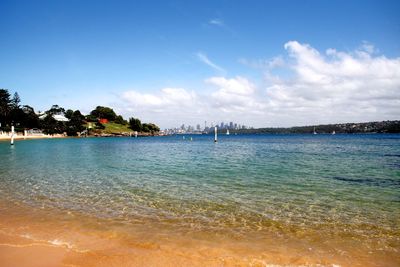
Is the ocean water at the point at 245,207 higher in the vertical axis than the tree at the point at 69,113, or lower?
lower

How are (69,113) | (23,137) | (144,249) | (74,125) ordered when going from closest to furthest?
(144,249) → (23,137) → (74,125) → (69,113)

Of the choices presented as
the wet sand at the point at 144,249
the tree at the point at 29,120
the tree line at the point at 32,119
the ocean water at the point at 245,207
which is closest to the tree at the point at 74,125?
the tree line at the point at 32,119

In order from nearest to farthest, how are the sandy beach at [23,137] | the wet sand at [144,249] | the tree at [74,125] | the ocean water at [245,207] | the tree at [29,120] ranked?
1. the wet sand at [144,249]
2. the ocean water at [245,207]
3. the sandy beach at [23,137]
4. the tree at [29,120]
5. the tree at [74,125]

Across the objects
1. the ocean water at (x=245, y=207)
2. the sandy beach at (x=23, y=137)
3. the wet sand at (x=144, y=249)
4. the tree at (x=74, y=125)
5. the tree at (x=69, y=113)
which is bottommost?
the ocean water at (x=245, y=207)

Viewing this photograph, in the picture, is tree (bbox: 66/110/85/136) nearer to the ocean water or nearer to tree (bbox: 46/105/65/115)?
tree (bbox: 46/105/65/115)

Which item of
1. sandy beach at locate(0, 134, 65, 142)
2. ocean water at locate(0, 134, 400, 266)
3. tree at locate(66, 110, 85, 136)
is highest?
tree at locate(66, 110, 85, 136)

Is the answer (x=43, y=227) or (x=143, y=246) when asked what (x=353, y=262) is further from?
(x=43, y=227)

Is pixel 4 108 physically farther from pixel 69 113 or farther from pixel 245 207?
pixel 245 207

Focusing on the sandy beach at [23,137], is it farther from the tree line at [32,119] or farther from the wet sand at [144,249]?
the wet sand at [144,249]

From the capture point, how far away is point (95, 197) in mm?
15719

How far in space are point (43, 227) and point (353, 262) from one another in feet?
33.3

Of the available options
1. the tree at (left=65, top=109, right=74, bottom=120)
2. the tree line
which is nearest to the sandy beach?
the tree line

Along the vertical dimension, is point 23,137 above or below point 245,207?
above

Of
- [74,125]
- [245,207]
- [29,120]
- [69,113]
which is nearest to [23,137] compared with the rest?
[29,120]
